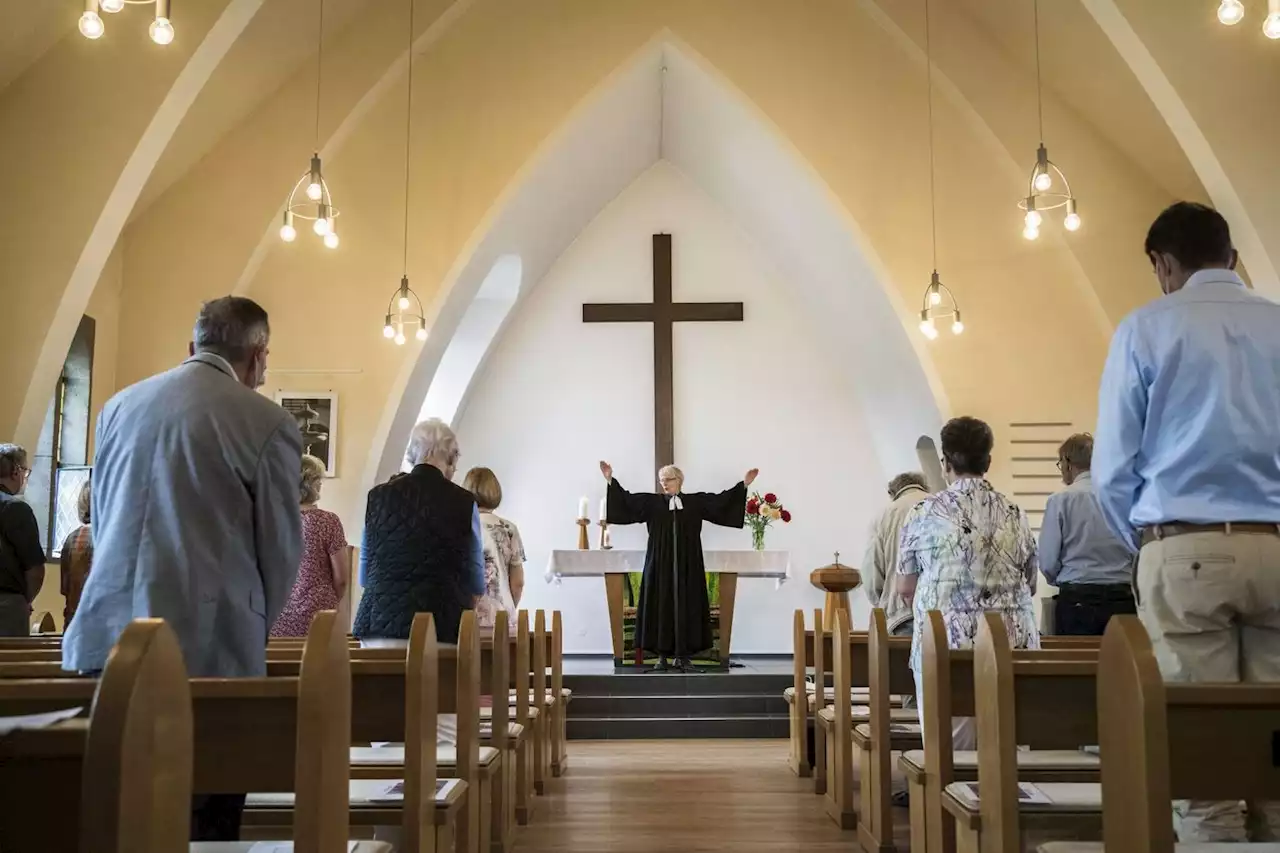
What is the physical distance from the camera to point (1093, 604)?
14.7 feet

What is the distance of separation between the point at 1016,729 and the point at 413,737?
1.19 meters

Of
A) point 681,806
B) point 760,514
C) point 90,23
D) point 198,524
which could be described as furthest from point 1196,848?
point 760,514

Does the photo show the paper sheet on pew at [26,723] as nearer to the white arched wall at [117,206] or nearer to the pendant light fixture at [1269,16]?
the pendant light fixture at [1269,16]

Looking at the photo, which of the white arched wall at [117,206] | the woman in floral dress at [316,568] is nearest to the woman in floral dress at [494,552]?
the woman in floral dress at [316,568]

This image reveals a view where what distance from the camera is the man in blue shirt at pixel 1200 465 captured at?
216 cm

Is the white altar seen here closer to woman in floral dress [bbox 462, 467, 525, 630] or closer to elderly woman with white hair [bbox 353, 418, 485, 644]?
woman in floral dress [bbox 462, 467, 525, 630]

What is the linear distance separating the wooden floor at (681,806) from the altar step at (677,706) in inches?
20.0

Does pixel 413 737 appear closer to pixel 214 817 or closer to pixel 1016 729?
pixel 214 817

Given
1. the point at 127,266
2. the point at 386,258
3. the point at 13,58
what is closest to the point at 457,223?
the point at 386,258

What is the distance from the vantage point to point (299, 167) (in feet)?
27.3

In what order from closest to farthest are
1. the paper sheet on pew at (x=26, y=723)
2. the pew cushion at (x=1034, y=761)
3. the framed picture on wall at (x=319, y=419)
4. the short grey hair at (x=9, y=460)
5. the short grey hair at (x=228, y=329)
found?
the paper sheet on pew at (x=26, y=723) < the short grey hair at (x=228, y=329) < the pew cushion at (x=1034, y=761) < the short grey hair at (x=9, y=460) < the framed picture on wall at (x=319, y=419)

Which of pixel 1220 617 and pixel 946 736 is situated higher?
pixel 1220 617

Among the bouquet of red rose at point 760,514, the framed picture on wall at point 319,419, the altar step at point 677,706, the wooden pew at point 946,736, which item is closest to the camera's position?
the wooden pew at point 946,736

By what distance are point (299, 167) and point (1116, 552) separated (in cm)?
631
